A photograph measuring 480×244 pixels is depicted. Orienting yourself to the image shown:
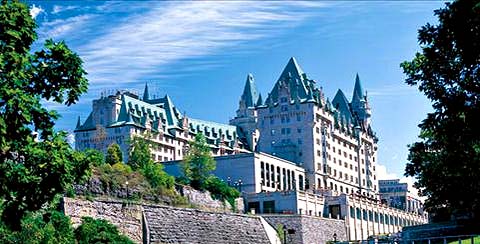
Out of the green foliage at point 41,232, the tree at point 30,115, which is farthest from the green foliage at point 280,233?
the tree at point 30,115

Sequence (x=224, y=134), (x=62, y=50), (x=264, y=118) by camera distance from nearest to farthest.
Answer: (x=62, y=50) → (x=264, y=118) → (x=224, y=134)

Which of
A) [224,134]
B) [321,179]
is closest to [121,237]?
[321,179]

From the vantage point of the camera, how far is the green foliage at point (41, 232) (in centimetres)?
4547

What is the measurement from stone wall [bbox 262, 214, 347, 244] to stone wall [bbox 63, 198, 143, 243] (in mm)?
26002

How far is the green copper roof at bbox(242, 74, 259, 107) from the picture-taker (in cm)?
17050

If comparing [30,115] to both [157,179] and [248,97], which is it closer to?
[157,179]

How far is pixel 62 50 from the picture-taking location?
83.7 feet

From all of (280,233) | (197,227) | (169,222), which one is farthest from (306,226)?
(169,222)

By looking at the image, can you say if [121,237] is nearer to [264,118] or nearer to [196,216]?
[196,216]

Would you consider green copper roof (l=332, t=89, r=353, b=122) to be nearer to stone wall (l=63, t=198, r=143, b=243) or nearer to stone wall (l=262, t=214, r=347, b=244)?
stone wall (l=262, t=214, r=347, b=244)

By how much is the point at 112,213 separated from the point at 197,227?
1229cm

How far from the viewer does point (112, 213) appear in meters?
61.3

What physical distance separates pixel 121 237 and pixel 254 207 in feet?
140

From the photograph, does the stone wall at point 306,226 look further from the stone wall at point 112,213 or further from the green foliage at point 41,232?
the green foliage at point 41,232
